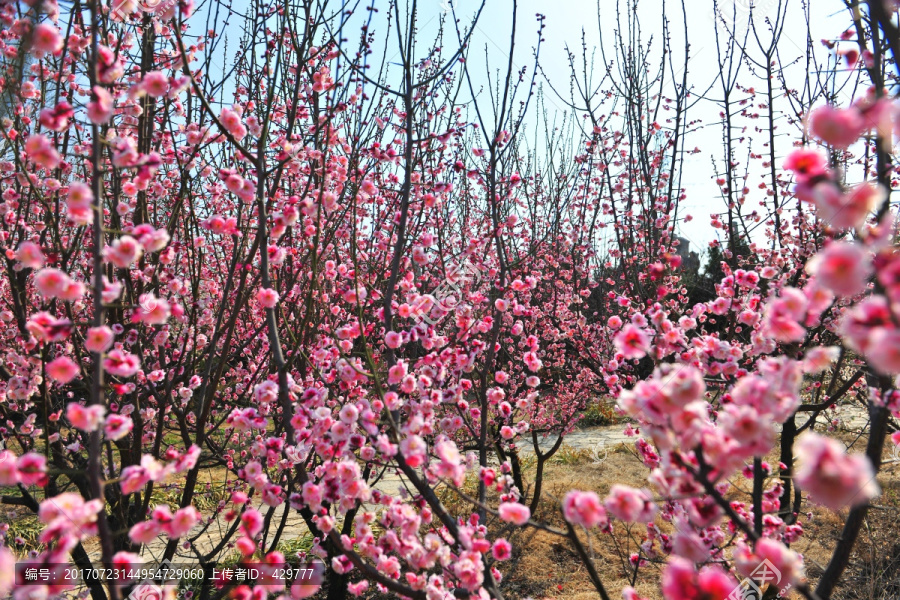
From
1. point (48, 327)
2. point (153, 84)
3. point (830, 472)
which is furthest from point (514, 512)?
point (153, 84)

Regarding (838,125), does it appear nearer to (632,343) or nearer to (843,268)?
(843,268)

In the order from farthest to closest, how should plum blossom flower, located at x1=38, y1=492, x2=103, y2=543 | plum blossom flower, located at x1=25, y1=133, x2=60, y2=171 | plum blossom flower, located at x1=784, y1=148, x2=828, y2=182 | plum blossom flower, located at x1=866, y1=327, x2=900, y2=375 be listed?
plum blossom flower, located at x1=25, y1=133, x2=60, y2=171 < plum blossom flower, located at x1=38, y1=492, x2=103, y2=543 < plum blossom flower, located at x1=784, y1=148, x2=828, y2=182 < plum blossom flower, located at x1=866, y1=327, x2=900, y2=375

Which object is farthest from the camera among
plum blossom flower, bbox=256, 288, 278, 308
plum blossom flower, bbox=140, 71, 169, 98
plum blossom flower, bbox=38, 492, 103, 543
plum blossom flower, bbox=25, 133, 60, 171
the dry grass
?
the dry grass

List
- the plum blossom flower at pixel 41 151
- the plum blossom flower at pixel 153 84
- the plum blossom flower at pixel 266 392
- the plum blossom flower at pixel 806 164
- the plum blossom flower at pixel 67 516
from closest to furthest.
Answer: the plum blossom flower at pixel 806 164, the plum blossom flower at pixel 67 516, the plum blossom flower at pixel 41 151, the plum blossom flower at pixel 153 84, the plum blossom flower at pixel 266 392

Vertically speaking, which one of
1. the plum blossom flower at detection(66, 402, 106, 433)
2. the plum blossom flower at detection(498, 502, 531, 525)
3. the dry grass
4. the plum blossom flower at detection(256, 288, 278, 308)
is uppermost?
the plum blossom flower at detection(256, 288, 278, 308)

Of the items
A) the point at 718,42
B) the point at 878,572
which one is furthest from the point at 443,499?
the point at 718,42

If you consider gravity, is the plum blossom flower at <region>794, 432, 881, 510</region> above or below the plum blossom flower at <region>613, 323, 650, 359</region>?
below

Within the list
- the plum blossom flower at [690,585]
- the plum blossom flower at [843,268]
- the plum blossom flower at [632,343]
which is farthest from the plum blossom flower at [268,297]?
the plum blossom flower at [843,268]

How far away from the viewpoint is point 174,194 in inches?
170

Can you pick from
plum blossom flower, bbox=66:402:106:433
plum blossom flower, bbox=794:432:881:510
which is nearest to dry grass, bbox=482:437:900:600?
plum blossom flower, bbox=794:432:881:510

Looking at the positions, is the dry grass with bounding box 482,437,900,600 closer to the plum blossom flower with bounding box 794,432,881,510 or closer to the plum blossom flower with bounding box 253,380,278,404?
the plum blossom flower with bounding box 253,380,278,404

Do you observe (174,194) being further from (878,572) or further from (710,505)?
(878,572)

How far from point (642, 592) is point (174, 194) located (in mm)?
4933

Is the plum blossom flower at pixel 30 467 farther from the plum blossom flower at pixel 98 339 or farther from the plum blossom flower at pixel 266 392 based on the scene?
the plum blossom flower at pixel 266 392
